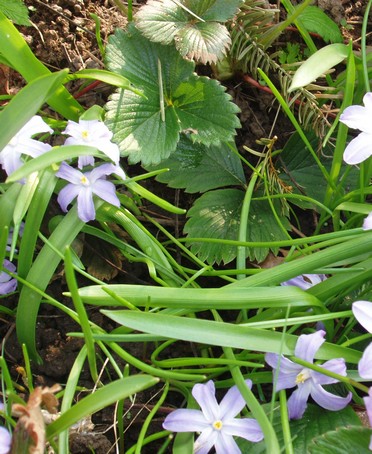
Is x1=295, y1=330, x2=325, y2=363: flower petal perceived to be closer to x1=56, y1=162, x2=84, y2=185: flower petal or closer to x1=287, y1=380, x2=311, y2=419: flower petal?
x1=287, y1=380, x2=311, y2=419: flower petal

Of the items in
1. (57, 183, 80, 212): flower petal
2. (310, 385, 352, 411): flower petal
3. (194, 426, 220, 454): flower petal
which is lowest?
(310, 385, 352, 411): flower petal

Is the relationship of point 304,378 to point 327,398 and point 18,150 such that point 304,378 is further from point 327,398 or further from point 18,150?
point 18,150

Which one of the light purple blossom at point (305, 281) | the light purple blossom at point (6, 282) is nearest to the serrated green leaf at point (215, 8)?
the light purple blossom at point (305, 281)

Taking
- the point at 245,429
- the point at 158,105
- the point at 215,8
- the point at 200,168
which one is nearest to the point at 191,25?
the point at 215,8

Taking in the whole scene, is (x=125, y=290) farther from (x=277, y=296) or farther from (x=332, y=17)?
(x=332, y=17)

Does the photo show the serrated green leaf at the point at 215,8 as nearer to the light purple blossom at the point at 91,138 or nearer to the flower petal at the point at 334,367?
the light purple blossom at the point at 91,138

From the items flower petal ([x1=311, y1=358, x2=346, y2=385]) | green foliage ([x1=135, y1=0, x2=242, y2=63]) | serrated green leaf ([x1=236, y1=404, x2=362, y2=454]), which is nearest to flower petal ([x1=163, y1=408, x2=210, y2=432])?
serrated green leaf ([x1=236, y1=404, x2=362, y2=454])

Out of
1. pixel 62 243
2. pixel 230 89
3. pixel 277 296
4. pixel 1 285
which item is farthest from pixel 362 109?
pixel 1 285
